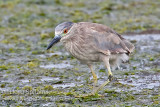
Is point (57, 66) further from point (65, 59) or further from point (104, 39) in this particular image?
point (104, 39)

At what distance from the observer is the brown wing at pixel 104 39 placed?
312 inches

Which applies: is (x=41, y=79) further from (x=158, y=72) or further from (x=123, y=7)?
(x=123, y=7)

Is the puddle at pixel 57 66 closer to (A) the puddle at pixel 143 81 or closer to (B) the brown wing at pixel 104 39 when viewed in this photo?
(A) the puddle at pixel 143 81

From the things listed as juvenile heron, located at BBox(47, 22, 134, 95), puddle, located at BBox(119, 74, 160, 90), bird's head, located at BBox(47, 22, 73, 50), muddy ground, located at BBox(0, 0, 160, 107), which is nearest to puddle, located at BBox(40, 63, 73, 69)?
muddy ground, located at BBox(0, 0, 160, 107)

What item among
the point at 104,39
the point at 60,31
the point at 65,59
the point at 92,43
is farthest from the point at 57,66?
the point at 60,31

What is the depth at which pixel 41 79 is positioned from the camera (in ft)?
30.9

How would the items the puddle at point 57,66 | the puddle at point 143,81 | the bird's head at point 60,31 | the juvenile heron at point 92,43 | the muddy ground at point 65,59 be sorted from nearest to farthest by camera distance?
the bird's head at point 60,31, the juvenile heron at point 92,43, the muddy ground at point 65,59, the puddle at point 143,81, the puddle at point 57,66

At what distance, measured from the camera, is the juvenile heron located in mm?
7570

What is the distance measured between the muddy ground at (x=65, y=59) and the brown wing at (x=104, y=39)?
0.76 metres

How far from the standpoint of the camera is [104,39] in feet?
26.8

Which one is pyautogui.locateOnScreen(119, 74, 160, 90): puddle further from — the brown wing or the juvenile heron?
the brown wing

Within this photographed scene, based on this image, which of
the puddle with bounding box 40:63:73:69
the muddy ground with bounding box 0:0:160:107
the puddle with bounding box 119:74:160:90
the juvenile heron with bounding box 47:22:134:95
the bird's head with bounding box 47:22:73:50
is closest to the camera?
the bird's head with bounding box 47:22:73:50

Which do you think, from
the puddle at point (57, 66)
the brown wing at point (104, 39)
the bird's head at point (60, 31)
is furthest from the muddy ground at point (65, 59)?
the bird's head at point (60, 31)

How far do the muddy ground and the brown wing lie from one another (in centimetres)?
76
